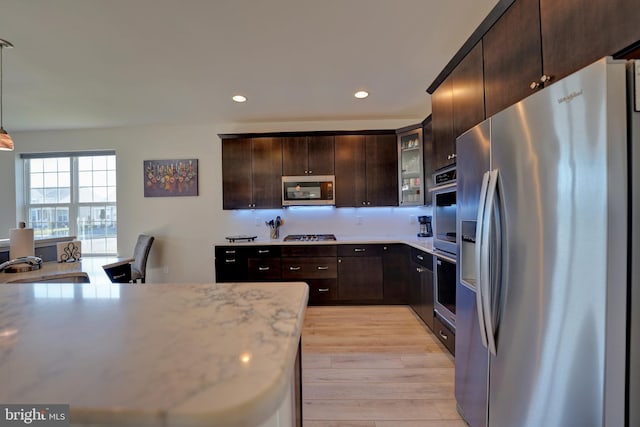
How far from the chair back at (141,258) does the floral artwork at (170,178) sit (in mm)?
749

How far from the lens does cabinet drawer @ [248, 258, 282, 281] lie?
11.7 ft

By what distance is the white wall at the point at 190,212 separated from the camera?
409 centimetres

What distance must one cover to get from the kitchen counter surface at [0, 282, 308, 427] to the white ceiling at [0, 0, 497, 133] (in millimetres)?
1903

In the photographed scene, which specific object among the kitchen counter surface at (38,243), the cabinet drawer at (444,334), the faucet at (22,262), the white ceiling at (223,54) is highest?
the white ceiling at (223,54)

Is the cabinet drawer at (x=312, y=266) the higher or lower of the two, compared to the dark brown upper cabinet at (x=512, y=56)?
lower

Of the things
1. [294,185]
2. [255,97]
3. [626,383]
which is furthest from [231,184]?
[626,383]

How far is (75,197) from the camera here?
14.6 ft

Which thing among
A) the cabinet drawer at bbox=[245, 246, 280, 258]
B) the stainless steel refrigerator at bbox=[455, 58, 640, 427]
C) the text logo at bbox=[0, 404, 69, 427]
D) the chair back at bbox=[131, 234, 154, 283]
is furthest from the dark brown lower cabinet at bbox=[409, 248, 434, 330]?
the chair back at bbox=[131, 234, 154, 283]

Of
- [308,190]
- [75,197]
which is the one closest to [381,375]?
[308,190]

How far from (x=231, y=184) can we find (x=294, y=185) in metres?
0.89

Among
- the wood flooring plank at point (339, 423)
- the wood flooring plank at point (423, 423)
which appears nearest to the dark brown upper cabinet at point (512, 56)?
the wood flooring plank at point (423, 423)

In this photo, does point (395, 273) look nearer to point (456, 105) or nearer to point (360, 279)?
point (360, 279)

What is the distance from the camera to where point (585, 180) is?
86 centimetres

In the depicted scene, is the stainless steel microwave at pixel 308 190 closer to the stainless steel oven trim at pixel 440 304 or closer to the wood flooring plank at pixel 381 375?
the stainless steel oven trim at pixel 440 304
